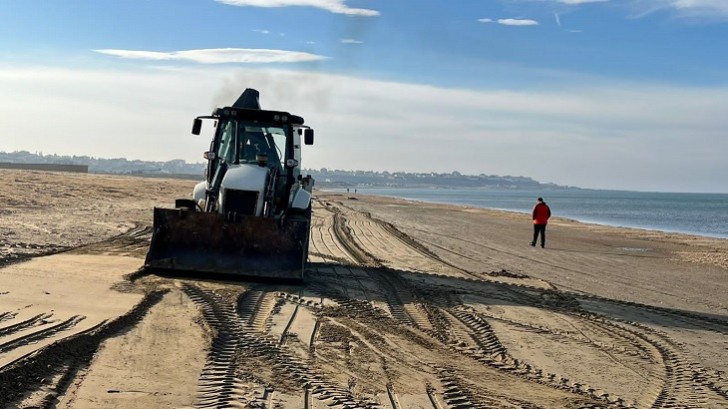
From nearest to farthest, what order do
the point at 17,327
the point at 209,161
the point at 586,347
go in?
the point at 17,327, the point at 586,347, the point at 209,161

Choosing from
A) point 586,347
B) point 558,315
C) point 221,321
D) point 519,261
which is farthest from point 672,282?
point 221,321

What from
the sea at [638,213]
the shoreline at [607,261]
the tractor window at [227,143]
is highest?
the tractor window at [227,143]

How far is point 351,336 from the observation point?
8727 millimetres

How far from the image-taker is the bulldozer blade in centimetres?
1240

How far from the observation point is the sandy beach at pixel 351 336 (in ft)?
21.2

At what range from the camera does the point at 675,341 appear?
973 centimetres

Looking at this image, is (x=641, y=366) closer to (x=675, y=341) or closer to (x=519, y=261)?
(x=675, y=341)

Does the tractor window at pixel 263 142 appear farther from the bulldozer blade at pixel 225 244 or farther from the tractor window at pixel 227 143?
the bulldozer blade at pixel 225 244

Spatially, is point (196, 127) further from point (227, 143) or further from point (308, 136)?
point (308, 136)

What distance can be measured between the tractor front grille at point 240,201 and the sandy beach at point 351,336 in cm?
131

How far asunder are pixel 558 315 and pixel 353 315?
3.07m

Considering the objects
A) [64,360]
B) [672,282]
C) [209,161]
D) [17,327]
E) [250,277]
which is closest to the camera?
[64,360]

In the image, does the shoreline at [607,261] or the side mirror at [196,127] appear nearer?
the side mirror at [196,127]

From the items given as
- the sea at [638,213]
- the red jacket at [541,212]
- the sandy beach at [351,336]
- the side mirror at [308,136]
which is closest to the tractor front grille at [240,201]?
the sandy beach at [351,336]
